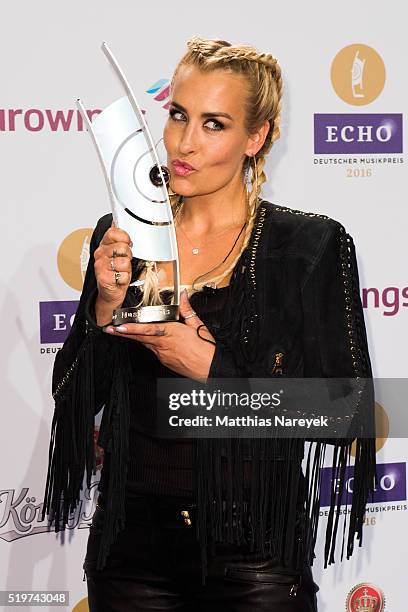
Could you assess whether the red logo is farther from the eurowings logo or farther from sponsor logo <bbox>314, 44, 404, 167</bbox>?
the eurowings logo

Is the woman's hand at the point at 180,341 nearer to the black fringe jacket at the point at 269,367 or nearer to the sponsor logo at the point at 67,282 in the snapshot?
the black fringe jacket at the point at 269,367

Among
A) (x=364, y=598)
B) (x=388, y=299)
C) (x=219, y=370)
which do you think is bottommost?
(x=364, y=598)

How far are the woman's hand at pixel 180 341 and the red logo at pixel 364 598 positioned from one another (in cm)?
135

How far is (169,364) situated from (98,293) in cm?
18

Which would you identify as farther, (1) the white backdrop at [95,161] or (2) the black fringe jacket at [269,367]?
(1) the white backdrop at [95,161]

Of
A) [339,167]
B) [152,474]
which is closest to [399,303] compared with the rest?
[339,167]

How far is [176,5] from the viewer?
2.26 meters

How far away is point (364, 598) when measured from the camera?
8.17 ft

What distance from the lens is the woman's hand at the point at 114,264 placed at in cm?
134

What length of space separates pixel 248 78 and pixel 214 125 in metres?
0.11

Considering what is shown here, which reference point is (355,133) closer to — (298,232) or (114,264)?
(298,232)

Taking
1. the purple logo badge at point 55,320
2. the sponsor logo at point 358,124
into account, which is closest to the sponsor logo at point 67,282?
the purple logo badge at point 55,320

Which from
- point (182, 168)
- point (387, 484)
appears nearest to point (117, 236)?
point (182, 168)

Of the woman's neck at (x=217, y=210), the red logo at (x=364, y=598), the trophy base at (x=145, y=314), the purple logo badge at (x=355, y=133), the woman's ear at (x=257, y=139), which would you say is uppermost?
the purple logo badge at (x=355, y=133)
